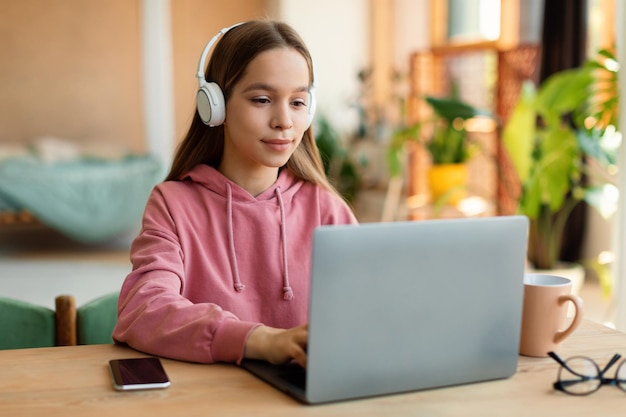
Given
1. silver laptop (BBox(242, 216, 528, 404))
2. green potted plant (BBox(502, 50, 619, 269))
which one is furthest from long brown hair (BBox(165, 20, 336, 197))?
green potted plant (BBox(502, 50, 619, 269))

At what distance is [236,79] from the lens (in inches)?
52.4

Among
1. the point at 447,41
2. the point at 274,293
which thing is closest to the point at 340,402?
the point at 274,293

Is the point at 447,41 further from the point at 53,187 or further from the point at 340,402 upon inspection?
the point at 340,402

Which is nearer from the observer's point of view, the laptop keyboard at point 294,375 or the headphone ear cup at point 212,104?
the laptop keyboard at point 294,375

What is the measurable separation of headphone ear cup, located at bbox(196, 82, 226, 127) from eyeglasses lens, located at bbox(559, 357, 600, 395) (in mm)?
663

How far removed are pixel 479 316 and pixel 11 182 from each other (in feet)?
14.9

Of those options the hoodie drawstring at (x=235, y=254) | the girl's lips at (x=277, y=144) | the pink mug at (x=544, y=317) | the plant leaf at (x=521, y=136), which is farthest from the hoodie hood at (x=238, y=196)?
the plant leaf at (x=521, y=136)

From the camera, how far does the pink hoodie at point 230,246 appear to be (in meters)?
1.24

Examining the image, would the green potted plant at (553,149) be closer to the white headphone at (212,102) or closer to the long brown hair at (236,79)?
the long brown hair at (236,79)

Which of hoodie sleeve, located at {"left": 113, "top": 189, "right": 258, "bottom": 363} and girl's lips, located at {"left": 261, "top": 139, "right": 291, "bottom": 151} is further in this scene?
girl's lips, located at {"left": 261, "top": 139, "right": 291, "bottom": 151}

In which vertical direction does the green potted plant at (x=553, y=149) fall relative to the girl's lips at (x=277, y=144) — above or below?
below

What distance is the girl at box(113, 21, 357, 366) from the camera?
4.21 ft

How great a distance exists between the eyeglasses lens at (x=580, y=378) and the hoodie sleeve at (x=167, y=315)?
40 cm

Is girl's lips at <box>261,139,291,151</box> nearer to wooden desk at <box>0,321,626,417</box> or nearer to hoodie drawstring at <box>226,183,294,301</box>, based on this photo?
hoodie drawstring at <box>226,183,294,301</box>
